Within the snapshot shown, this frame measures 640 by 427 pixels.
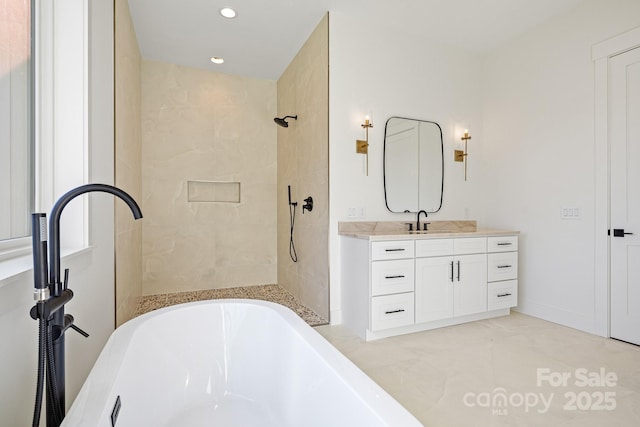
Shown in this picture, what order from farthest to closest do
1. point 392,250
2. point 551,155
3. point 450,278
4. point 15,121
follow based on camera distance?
point 551,155 < point 450,278 < point 392,250 < point 15,121

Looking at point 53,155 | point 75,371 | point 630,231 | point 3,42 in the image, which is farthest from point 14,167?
point 630,231

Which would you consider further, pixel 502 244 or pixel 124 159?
pixel 502 244

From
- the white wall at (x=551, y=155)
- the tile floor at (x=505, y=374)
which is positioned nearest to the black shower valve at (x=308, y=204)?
the tile floor at (x=505, y=374)

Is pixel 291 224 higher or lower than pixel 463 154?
lower

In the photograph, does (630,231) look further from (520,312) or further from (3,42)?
(3,42)

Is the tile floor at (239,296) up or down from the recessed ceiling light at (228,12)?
down

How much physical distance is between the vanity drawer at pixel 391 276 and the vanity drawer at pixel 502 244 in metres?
0.94

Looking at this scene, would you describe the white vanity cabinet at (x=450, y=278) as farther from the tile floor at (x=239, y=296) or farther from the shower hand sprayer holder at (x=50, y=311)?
the shower hand sprayer holder at (x=50, y=311)

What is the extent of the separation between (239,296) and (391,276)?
6.60 feet

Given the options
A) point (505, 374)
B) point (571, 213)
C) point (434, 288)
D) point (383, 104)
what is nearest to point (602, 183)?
point (571, 213)

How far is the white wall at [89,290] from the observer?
0.83m

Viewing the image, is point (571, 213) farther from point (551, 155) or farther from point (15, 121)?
point (15, 121)

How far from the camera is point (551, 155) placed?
2941 mm

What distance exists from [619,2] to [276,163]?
12.2 ft
